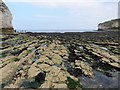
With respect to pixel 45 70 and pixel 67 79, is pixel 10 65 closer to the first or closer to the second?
pixel 45 70

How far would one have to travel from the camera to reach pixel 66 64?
20625 millimetres

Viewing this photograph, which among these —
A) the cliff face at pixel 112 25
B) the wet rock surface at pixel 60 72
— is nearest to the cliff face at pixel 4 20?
the wet rock surface at pixel 60 72

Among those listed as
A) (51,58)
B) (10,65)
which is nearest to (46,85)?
(10,65)

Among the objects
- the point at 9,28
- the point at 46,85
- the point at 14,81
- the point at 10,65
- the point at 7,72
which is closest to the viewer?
the point at 46,85

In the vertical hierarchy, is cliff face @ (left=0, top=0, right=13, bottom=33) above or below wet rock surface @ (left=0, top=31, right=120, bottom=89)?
above

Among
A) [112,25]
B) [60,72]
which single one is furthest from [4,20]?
[112,25]

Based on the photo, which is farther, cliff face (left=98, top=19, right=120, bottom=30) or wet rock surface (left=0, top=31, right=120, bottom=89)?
cliff face (left=98, top=19, right=120, bottom=30)

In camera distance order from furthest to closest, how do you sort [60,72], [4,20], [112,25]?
1. [112,25]
2. [4,20]
3. [60,72]

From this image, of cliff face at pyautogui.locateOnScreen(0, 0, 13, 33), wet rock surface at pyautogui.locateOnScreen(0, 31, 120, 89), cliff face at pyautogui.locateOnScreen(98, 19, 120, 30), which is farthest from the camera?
cliff face at pyautogui.locateOnScreen(98, 19, 120, 30)

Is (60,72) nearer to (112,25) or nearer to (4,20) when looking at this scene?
(4,20)

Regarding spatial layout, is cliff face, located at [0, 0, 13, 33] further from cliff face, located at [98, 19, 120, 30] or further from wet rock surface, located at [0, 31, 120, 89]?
cliff face, located at [98, 19, 120, 30]

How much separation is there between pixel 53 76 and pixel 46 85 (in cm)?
161

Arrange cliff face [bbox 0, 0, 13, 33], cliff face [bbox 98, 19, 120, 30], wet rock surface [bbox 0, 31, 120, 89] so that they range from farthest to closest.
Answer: cliff face [bbox 98, 19, 120, 30] < cliff face [bbox 0, 0, 13, 33] < wet rock surface [bbox 0, 31, 120, 89]

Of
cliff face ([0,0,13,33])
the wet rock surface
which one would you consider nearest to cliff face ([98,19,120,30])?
cliff face ([0,0,13,33])
